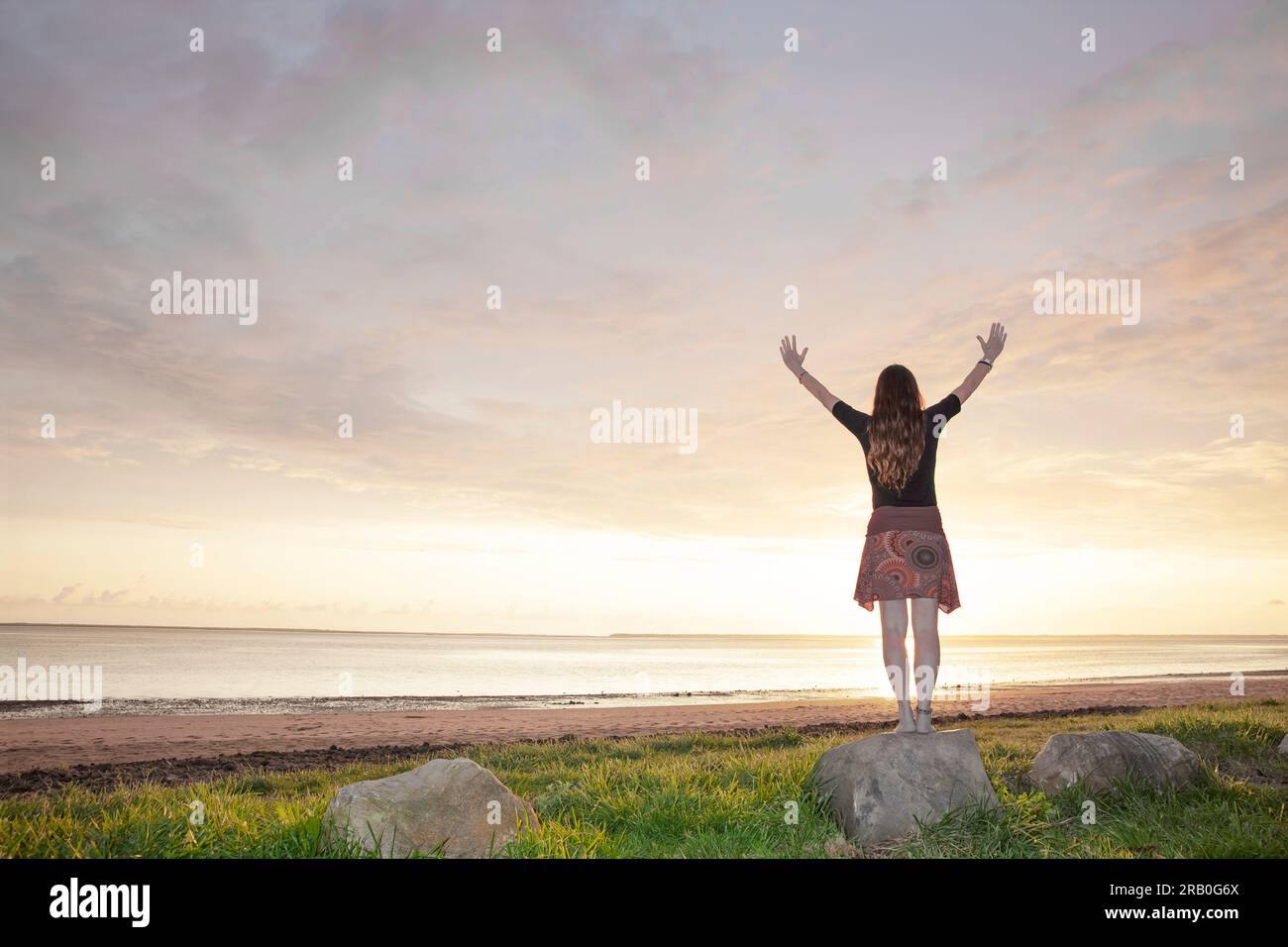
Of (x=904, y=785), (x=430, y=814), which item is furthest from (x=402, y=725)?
(x=904, y=785)

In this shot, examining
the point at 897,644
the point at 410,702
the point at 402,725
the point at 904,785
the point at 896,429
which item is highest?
the point at 896,429

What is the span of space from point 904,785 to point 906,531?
2.17 m

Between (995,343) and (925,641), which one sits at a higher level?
(995,343)

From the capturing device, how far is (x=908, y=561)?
22.0ft

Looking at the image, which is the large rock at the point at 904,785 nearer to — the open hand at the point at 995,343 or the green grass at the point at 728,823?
the green grass at the point at 728,823

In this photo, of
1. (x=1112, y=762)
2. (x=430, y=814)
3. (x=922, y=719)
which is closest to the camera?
(x=430, y=814)

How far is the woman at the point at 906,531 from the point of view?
6.64 meters

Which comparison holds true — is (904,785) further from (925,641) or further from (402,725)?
(402,725)

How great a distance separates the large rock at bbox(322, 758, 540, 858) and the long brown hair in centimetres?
417

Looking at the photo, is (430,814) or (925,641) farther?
(925,641)

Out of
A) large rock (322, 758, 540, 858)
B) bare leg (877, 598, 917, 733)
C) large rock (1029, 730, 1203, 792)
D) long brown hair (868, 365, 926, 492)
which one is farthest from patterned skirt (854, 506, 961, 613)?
large rock (322, 758, 540, 858)

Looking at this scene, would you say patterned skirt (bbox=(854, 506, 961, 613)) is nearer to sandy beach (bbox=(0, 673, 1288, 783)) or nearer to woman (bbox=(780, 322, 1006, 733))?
woman (bbox=(780, 322, 1006, 733))

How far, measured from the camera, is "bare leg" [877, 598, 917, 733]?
21.8 ft
